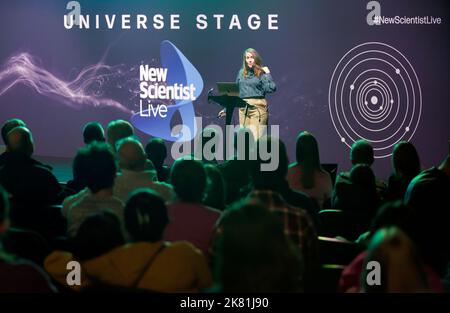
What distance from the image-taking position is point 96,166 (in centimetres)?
352

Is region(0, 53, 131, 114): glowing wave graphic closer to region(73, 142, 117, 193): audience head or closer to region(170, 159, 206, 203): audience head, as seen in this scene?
region(73, 142, 117, 193): audience head

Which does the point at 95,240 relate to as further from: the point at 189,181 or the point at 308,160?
the point at 308,160

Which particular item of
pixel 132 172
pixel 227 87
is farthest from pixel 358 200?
pixel 227 87

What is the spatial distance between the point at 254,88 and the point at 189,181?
5.85 metres

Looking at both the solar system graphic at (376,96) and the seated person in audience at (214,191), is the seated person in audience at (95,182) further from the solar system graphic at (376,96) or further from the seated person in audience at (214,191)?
the solar system graphic at (376,96)

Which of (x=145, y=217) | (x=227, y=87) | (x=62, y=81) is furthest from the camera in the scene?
(x=62, y=81)

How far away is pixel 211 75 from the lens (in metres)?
10.5

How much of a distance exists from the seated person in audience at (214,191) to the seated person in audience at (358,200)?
845 mm

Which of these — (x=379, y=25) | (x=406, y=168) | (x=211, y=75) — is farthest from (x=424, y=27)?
(x=406, y=168)

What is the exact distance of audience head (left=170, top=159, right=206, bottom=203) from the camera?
132 inches

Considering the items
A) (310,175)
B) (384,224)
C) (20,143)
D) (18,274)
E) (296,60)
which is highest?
(296,60)
